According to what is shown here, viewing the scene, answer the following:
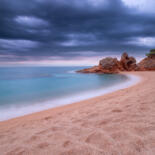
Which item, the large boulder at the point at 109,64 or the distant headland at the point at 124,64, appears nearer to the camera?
the distant headland at the point at 124,64

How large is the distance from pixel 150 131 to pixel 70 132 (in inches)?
60.7

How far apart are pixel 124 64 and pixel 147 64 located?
247 inches

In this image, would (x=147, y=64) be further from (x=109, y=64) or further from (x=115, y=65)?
(x=109, y=64)

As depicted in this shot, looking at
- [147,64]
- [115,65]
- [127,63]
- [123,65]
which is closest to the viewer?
[147,64]

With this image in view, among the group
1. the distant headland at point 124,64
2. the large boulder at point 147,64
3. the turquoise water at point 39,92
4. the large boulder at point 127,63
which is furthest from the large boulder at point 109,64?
the turquoise water at point 39,92

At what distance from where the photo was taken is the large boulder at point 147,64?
2895 centimetres

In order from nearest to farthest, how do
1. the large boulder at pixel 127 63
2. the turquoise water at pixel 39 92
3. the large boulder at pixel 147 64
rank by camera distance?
the turquoise water at pixel 39 92
the large boulder at pixel 147 64
the large boulder at pixel 127 63

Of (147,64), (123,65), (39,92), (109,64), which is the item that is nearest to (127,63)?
(123,65)

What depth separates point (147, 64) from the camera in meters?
29.8

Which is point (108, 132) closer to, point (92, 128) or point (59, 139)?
point (92, 128)

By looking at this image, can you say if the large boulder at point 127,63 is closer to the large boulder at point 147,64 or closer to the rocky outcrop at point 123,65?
the rocky outcrop at point 123,65

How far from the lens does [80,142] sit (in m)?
1.77

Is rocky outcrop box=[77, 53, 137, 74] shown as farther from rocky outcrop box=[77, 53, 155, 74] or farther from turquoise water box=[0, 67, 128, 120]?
turquoise water box=[0, 67, 128, 120]

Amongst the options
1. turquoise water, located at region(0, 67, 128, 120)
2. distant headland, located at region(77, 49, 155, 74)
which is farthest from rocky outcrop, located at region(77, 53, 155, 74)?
turquoise water, located at region(0, 67, 128, 120)
